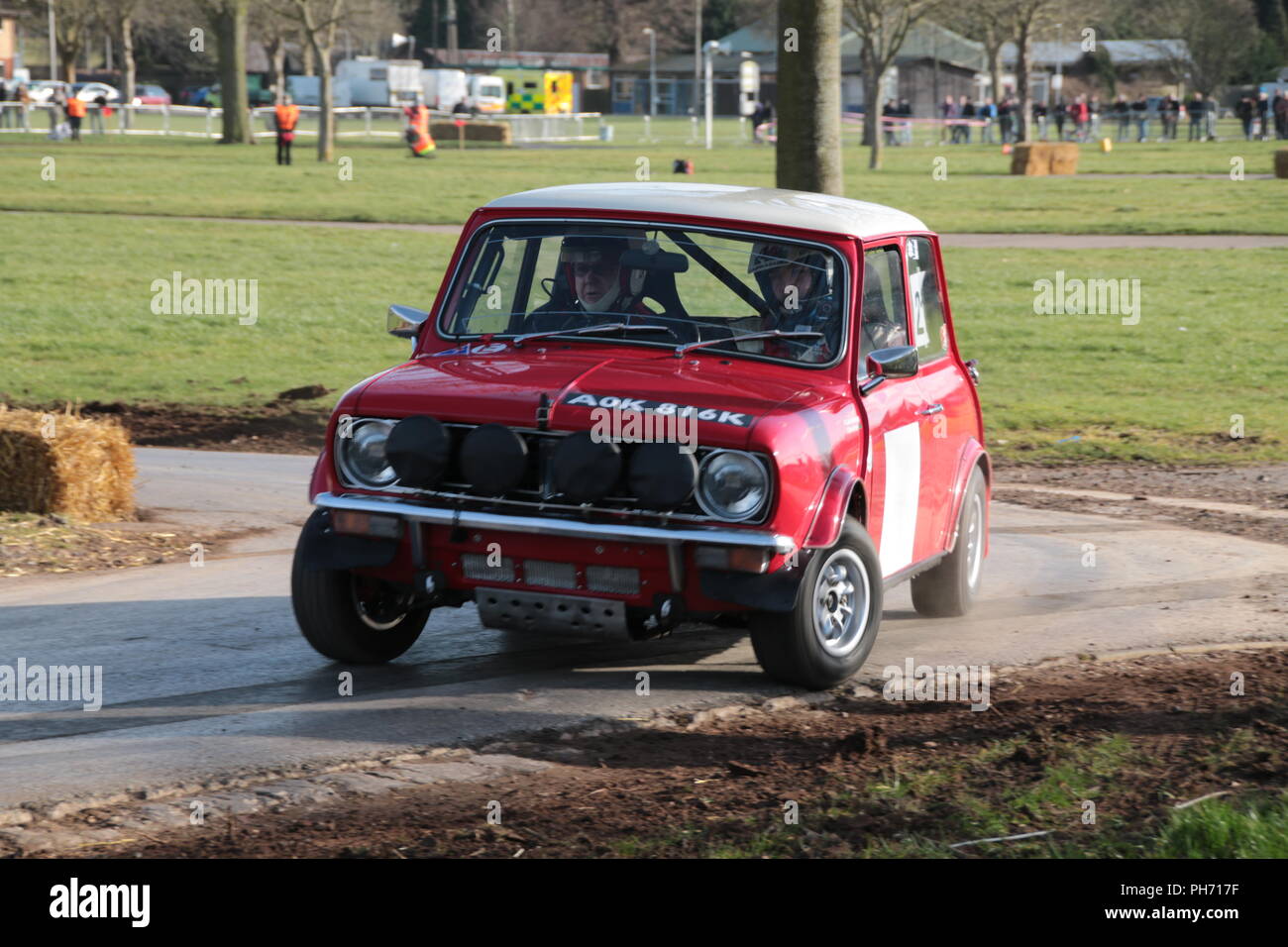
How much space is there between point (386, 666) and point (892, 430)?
2342 mm

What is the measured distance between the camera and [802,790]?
17.9 ft

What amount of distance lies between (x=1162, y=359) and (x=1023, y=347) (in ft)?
5.03

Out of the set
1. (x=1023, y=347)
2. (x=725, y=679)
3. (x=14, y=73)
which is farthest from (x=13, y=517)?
(x=14, y=73)

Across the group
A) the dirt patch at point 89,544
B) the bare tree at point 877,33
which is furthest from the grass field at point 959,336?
the bare tree at point 877,33

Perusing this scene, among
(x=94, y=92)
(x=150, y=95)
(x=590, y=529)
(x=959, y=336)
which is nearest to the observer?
(x=590, y=529)

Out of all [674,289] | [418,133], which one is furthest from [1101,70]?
[674,289]

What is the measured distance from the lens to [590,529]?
6211mm

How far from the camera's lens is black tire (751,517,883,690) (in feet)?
20.9

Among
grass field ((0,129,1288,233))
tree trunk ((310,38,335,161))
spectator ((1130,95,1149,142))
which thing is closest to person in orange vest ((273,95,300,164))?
grass field ((0,129,1288,233))

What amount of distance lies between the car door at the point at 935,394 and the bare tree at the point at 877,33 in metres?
45.3

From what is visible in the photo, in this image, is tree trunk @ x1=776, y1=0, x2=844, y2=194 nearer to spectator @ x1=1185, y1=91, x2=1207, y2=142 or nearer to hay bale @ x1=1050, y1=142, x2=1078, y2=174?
hay bale @ x1=1050, y1=142, x2=1078, y2=174

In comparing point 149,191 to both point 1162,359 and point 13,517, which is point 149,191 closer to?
point 1162,359

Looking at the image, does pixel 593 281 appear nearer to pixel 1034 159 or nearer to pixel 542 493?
pixel 542 493
